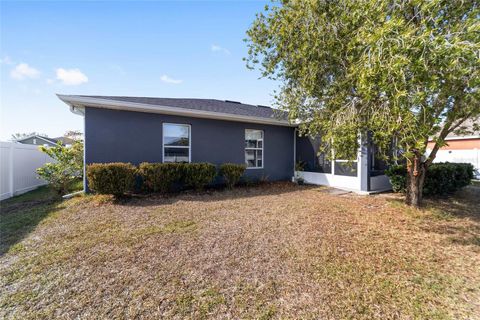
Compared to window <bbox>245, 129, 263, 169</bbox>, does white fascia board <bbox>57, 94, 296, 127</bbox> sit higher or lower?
higher

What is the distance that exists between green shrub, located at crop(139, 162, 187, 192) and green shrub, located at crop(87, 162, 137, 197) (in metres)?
0.56

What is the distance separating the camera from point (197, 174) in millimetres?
7391

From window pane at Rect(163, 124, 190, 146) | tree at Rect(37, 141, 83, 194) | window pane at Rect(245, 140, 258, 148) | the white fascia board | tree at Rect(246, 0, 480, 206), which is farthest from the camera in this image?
window pane at Rect(245, 140, 258, 148)

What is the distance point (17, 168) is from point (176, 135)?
19.0ft

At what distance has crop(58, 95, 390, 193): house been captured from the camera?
6883 mm

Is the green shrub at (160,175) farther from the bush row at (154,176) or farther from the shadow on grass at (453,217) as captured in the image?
the shadow on grass at (453,217)

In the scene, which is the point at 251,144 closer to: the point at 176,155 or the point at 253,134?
the point at 253,134

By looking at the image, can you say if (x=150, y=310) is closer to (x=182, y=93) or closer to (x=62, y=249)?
(x=62, y=249)

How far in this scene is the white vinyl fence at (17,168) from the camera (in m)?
6.92

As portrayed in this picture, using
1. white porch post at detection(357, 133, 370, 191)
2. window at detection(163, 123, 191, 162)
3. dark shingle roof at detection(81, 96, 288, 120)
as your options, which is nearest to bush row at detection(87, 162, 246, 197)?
window at detection(163, 123, 191, 162)

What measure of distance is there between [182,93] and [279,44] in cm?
742

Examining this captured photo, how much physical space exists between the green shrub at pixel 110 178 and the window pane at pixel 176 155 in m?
1.86

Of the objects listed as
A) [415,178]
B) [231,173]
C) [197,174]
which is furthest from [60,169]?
[415,178]

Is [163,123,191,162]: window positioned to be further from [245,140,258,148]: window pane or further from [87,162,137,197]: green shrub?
[245,140,258,148]: window pane
